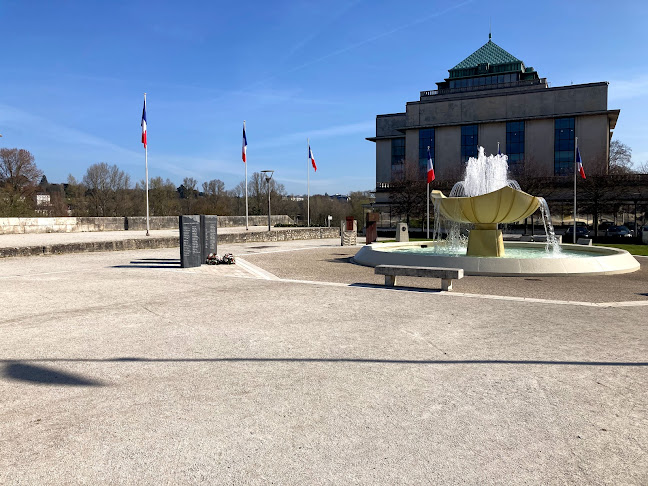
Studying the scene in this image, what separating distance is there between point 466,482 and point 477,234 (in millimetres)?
13956

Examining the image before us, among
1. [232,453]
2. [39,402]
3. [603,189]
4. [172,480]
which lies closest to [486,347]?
[232,453]

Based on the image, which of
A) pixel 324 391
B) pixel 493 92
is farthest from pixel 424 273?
pixel 493 92

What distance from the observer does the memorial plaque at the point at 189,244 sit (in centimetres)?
1517

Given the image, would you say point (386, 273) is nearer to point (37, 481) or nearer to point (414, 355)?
point (414, 355)

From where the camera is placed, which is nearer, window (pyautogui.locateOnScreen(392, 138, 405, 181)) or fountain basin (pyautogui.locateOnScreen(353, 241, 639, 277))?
fountain basin (pyautogui.locateOnScreen(353, 241, 639, 277))

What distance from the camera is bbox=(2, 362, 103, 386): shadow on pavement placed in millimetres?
4723

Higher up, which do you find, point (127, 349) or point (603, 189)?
point (603, 189)

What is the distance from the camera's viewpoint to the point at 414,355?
566cm

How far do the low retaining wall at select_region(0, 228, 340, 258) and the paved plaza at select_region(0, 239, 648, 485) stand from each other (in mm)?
11103

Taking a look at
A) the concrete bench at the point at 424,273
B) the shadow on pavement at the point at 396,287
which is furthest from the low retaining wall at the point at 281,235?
the concrete bench at the point at 424,273

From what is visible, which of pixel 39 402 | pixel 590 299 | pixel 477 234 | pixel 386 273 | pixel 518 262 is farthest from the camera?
pixel 477 234

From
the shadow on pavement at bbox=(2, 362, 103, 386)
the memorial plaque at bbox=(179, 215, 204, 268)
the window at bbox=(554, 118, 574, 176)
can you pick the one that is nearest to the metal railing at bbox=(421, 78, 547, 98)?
the window at bbox=(554, 118, 574, 176)

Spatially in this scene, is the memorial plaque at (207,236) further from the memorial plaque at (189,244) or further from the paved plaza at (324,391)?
the paved plaza at (324,391)

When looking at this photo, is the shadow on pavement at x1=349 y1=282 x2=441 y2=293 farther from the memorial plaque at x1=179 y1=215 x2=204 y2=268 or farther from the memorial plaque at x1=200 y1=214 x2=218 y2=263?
the memorial plaque at x1=200 y1=214 x2=218 y2=263
